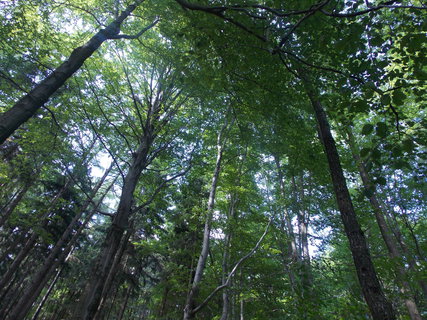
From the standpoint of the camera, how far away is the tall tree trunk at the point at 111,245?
4.09m

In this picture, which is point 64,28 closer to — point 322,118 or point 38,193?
point 322,118

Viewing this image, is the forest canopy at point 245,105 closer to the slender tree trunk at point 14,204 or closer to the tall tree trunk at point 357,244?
the tall tree trunk at point 357,244

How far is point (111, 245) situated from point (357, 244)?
4498 mm

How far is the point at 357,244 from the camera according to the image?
3.49 metres

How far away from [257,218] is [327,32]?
736 cm

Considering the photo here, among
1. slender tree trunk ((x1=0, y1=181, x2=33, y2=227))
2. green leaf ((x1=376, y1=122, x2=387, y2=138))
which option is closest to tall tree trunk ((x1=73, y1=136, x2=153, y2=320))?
green leaf ((x1=376, y1=122, x2=387, y2=138))

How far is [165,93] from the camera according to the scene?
7254 mm

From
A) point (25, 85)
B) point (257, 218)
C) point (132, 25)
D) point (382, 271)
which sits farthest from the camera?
point (25, 85)

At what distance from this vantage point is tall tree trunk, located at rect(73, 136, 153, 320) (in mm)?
4094

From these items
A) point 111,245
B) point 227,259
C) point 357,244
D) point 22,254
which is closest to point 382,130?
point 357,244

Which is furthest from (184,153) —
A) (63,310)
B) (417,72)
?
(63,310)

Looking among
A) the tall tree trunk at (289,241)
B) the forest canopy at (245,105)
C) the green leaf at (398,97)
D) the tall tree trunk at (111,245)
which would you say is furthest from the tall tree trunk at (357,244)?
the tall tree trunk at (111,245)

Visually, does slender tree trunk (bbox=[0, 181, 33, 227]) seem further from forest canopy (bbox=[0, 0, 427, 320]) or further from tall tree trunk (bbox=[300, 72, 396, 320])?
tall tree trunk (bbox=[300, 72, 396, 320])

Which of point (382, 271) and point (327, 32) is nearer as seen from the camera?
point (327, 32)
